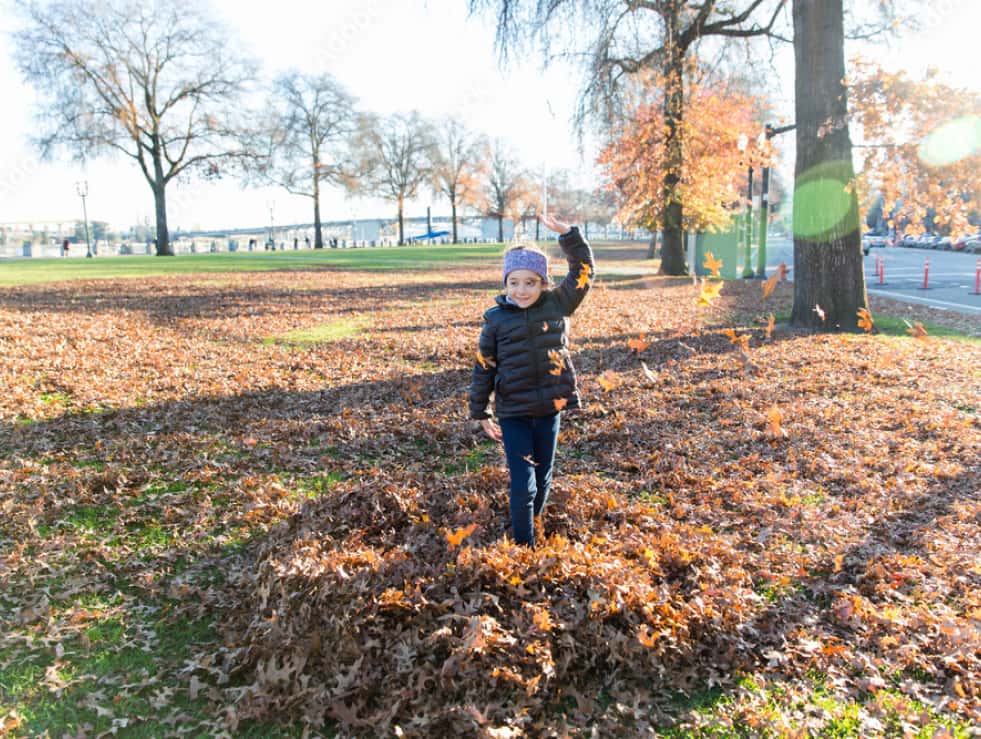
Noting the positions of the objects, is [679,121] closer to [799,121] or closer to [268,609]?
[799,121]

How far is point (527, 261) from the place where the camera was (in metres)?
3.78

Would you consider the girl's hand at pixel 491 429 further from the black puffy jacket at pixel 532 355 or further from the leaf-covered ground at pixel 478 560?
the leaf-covered ground at pixel 478 560

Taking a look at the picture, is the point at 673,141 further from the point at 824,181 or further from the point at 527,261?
the point at 527,261

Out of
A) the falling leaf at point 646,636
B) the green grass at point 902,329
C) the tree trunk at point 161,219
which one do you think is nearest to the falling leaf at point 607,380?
the falling leaf at point 646,636

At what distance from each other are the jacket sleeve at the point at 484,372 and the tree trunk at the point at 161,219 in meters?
42.2

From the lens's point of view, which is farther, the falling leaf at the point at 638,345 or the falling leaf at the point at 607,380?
the falling leaf at the point at 638,345

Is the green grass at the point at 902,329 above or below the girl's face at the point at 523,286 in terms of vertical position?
below

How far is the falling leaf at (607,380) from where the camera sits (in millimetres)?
8072

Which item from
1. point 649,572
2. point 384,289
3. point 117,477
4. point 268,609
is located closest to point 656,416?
point 649,572

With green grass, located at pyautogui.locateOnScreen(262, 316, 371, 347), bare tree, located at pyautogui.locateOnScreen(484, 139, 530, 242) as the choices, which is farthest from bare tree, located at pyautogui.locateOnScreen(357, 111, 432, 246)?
green grass, located at pyautogui.locateOnScreen(262, 316, 371, 347)

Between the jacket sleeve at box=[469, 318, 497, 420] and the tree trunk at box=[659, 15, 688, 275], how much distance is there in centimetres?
1605

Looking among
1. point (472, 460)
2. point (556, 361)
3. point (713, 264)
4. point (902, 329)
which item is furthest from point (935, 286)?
point (556, 361)

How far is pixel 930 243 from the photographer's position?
182 ft

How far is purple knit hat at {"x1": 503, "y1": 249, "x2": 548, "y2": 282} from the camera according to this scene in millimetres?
3781
